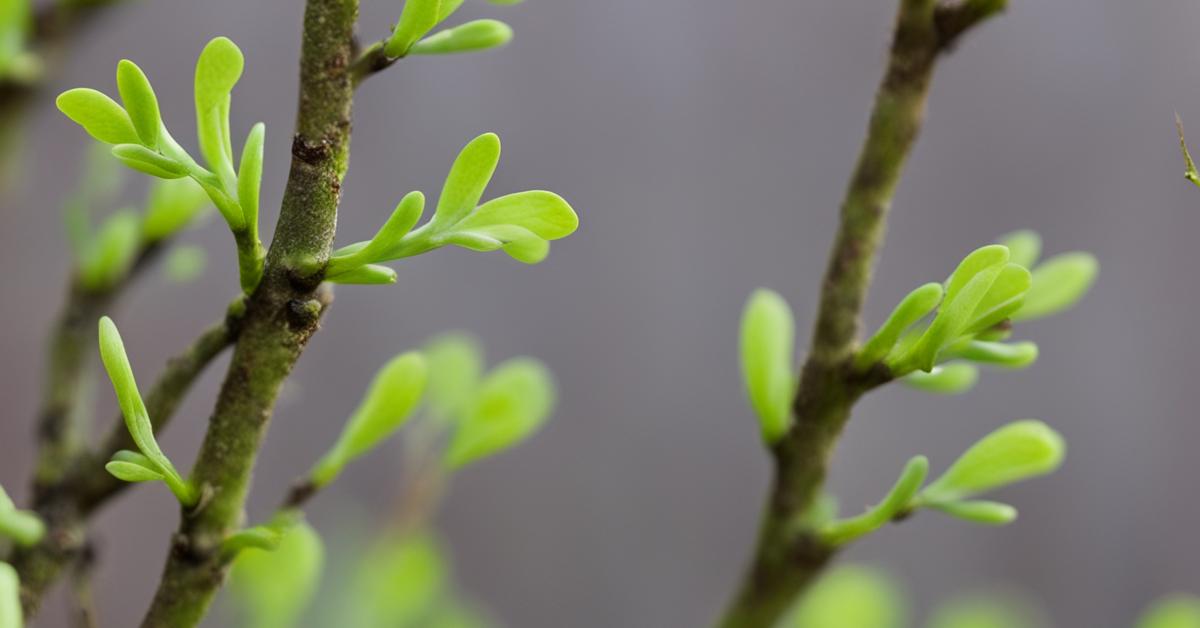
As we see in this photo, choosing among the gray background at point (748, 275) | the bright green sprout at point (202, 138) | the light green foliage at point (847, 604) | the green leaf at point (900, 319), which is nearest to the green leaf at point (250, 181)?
the bright green sprout at point (202, 138)

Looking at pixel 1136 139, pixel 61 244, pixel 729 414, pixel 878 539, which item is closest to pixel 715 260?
pixel 729 414

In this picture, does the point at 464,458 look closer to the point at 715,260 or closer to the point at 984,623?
the point at 984,623

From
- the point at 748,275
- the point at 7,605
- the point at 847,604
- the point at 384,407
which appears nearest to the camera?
the point at 7,605

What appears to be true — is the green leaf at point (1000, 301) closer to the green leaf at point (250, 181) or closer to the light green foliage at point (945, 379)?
the light green foliage at point (945, 379)

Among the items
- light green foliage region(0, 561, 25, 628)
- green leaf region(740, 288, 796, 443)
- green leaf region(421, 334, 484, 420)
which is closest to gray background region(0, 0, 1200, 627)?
green leaf region(421, 334, 484, 420)

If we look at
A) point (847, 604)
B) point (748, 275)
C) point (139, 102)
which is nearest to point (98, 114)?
point (139, 102)

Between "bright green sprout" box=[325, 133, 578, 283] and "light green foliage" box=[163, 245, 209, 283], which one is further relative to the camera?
"light green foliage" box=[163, 245, 209, 283]

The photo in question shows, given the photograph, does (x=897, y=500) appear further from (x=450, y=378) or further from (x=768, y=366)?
(x=450, y=378)

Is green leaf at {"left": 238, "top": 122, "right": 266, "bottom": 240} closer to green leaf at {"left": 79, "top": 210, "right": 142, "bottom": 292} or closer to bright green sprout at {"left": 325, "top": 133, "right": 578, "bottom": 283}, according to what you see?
bright green sprout at {"left": 325, "top": 133, "right": 578, "bottom": 283}
